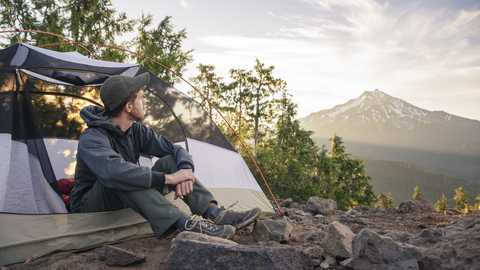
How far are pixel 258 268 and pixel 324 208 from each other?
3371mm

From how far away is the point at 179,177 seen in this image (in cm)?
235

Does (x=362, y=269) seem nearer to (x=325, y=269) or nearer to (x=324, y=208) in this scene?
(x=325, y=269)

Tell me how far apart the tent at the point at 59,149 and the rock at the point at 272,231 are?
0.88 m

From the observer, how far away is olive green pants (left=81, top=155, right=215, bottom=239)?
217 cm

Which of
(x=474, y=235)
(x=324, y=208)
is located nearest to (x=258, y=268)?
(x=474, y=235)

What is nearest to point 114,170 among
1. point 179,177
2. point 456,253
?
point 179,177

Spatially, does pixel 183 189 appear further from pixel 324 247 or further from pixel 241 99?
pixel 241 99

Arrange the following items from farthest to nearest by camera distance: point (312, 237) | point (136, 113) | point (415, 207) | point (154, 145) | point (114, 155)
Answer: point (415, 207) < point (154, 145) < point (312, 237) < point (136, 113) < point (114, 155)

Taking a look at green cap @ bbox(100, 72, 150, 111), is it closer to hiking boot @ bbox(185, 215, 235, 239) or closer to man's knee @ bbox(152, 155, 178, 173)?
man's knee @ bbox(152, 155, 178, 173)

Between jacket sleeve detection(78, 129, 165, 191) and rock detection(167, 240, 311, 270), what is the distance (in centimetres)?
62

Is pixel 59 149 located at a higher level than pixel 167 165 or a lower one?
lower

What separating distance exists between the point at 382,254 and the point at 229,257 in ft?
3.11

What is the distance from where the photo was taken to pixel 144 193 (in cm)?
220

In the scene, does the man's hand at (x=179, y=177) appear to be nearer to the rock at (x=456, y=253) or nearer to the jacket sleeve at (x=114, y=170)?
the jacket sleeve at (x=114, y=170)
